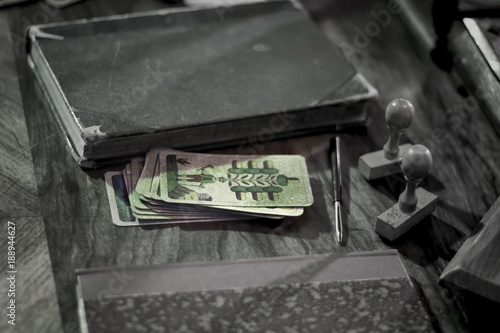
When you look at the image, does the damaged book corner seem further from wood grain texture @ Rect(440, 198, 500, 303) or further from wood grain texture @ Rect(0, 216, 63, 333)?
wood grain texture @ Rect(440, 198, 500, 303)

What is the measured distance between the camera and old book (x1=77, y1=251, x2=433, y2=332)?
0.85 m

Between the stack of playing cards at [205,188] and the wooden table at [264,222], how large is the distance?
0.06 ft

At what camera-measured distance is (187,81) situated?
1.19 metres

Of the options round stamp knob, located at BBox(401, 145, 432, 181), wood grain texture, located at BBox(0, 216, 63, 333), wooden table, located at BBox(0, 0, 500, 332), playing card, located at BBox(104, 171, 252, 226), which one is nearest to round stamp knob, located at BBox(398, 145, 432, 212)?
round stamp knob, located at BBox(401, 145, 432, 181)

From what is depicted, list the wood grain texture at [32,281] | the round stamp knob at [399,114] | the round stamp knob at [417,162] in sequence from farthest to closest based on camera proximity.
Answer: the round stamp knob at [399,114] < the round stamp knob at [417,162] < the wood grain texture at [32,281]


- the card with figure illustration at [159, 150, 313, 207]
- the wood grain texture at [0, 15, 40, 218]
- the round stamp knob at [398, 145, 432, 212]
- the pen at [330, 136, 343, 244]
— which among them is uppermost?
the wood grain texture at [0, 15, 40, 218]

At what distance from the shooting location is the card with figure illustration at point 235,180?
1.02 metres

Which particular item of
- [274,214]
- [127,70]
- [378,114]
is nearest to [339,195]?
[274,214]

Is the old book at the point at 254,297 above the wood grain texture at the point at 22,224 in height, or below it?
below

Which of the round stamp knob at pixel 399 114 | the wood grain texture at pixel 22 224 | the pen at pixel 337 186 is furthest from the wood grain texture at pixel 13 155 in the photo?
the round stamp knob at pixel 399 114

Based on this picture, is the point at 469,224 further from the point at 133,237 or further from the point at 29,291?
the point at 29,291

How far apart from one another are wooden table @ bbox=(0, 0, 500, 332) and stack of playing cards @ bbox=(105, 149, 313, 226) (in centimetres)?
2

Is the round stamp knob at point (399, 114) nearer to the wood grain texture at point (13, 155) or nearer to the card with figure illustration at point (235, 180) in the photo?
the card with figure illustration at point (235, 180)

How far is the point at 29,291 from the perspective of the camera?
0.88m
